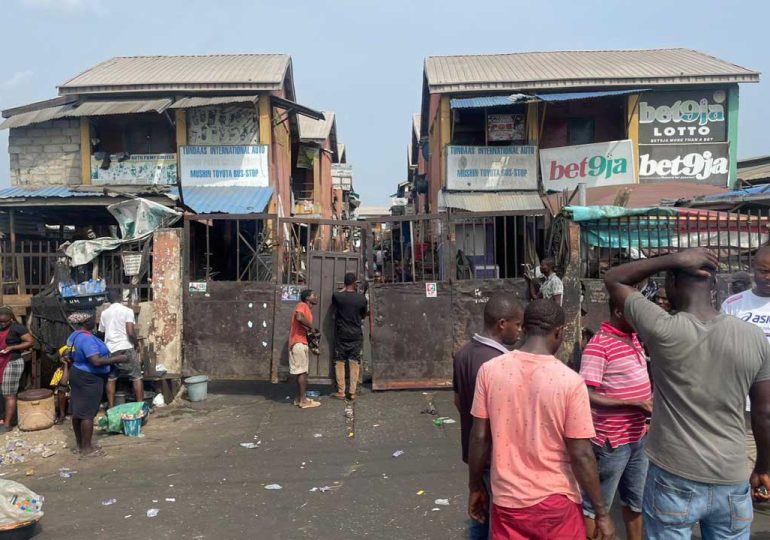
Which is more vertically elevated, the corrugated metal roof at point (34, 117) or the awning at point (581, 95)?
the awning at point (581, 95)

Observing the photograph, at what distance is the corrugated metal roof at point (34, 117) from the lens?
13.1m

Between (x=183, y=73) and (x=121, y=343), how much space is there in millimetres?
8583

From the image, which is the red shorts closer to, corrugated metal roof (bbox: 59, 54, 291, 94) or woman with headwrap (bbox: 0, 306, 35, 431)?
woman with headwrap (bbox: 0, 306, 35, 431)

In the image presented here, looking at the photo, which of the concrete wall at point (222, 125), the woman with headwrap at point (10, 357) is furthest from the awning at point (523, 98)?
the woman with headwrap at point (10, 357)

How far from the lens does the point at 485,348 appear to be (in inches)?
131

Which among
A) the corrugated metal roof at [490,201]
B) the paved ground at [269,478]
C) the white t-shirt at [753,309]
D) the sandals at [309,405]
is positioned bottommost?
the paved ground at [269,478]

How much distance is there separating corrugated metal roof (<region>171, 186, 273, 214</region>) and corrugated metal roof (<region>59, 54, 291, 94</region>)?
7.40 ft

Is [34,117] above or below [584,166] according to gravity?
above

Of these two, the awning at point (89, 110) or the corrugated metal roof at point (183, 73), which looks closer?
the awning at point (89, 110)

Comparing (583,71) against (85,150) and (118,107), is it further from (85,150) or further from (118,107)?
(85,150)

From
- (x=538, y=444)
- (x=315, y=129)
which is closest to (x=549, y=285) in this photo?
(x=538, y=444)

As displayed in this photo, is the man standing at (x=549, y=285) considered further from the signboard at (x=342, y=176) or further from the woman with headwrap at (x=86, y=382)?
the signboard at (x=342, y=176)

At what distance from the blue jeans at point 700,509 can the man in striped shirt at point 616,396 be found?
2.84 ft

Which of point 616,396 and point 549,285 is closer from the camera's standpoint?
point 616,396
